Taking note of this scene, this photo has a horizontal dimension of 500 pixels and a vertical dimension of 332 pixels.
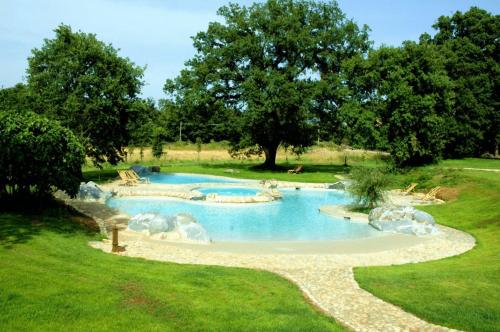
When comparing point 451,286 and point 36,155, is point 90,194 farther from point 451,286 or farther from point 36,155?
point 451,286

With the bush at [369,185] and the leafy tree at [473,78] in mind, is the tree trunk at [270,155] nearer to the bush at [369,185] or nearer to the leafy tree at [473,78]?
the leafy tree at [473,78]

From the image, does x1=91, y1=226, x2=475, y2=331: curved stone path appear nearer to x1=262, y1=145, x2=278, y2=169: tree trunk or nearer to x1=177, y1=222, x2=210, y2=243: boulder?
x1=177, y1=222, x2=210, y2=243: boulder

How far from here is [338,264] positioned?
13.5m

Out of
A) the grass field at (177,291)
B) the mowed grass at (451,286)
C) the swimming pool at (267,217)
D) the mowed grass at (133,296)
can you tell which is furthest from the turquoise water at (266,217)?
the mowed grass at (133,296)

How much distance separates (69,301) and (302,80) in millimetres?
33792

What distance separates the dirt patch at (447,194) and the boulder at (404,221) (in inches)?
311

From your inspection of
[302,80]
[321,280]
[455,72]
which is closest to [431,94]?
[302,80]

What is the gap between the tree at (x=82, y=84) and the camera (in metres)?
29.4

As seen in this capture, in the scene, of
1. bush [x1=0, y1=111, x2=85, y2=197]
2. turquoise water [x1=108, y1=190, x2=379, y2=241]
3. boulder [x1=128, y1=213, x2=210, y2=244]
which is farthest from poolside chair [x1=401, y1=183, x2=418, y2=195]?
bush [x1=0, y1=111, x2=85, y2=197]

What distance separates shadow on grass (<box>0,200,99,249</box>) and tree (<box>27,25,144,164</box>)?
1235 centimetres

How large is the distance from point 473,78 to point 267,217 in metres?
35.1

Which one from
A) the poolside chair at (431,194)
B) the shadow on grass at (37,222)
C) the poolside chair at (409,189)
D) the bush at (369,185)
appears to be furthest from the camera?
the poolside chair at (409,189)

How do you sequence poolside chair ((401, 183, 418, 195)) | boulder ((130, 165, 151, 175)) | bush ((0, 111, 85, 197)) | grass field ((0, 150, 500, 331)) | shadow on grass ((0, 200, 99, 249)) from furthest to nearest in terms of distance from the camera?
1. boulder ((130, 165, 151, 175))
2. poolside chair ((401, 183, 418, 195))
3. bush ((0, 111, 85, 197))
4. shadow on grass ((0, 200, 99, 249))
5. grass field ((0, 150, 500, 331))

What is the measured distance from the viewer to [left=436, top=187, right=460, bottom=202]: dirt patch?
26.3 metres
